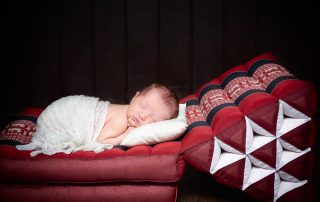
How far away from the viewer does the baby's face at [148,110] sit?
5.15 ft

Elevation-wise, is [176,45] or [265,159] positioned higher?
[176,45]

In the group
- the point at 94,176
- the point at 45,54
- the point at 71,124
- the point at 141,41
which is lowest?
the point at 94,176

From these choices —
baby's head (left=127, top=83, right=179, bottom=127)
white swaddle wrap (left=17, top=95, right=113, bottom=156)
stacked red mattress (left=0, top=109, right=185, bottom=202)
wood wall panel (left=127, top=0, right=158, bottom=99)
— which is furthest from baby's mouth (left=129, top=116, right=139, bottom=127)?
wood wall panel (left=127, top=0, right=158, bottom=99)

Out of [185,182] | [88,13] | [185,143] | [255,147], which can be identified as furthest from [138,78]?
[255,147]

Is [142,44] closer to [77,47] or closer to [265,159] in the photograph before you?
[77,47]

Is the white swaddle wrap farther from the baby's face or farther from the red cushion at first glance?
the red cushion

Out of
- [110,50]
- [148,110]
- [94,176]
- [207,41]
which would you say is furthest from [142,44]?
[94,176]

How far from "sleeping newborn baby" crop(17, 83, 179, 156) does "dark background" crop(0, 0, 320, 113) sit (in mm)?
708

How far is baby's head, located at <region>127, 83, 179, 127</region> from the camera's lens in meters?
1.57

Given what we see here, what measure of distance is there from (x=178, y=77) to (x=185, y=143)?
3.48 ft

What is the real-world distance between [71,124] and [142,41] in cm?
95

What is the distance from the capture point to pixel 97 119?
164 centimetres

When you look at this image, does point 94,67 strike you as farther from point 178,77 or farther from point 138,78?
point 178,77

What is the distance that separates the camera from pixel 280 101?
4.17ft
